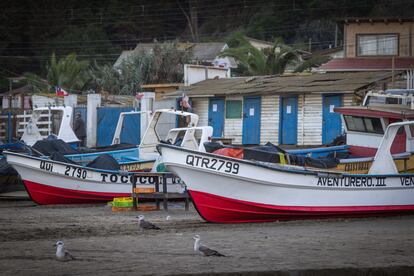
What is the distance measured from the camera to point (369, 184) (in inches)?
636

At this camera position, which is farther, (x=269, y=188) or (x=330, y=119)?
(x=330, y=119)

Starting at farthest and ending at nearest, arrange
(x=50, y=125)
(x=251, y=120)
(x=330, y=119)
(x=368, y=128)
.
A: 1. (x=251, y=120)
2. (x=330, y=119)
3. (x=50, y=125)
4. (x=368, y=128)

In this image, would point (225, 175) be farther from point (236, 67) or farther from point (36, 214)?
point (236, 67)

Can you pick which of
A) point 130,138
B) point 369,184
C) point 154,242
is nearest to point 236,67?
point 130,138

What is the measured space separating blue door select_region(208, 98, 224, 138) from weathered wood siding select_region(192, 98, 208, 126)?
8.5 inches

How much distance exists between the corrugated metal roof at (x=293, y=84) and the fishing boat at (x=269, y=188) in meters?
11.4

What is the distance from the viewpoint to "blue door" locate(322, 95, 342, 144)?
28000mm

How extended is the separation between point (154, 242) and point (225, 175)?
106 inches

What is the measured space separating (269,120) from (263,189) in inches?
575

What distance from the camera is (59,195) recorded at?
20266 mm

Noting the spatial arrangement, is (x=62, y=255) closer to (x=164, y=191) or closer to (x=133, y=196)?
(x=133, y=196)

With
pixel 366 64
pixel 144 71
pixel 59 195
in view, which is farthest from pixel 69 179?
pixel 144 71

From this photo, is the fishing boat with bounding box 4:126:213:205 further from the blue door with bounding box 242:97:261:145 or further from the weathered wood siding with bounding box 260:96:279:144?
the blue door with bounding box 242:97:261:145

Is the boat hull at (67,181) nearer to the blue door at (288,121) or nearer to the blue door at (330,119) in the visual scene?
the blue door at (330,119)
